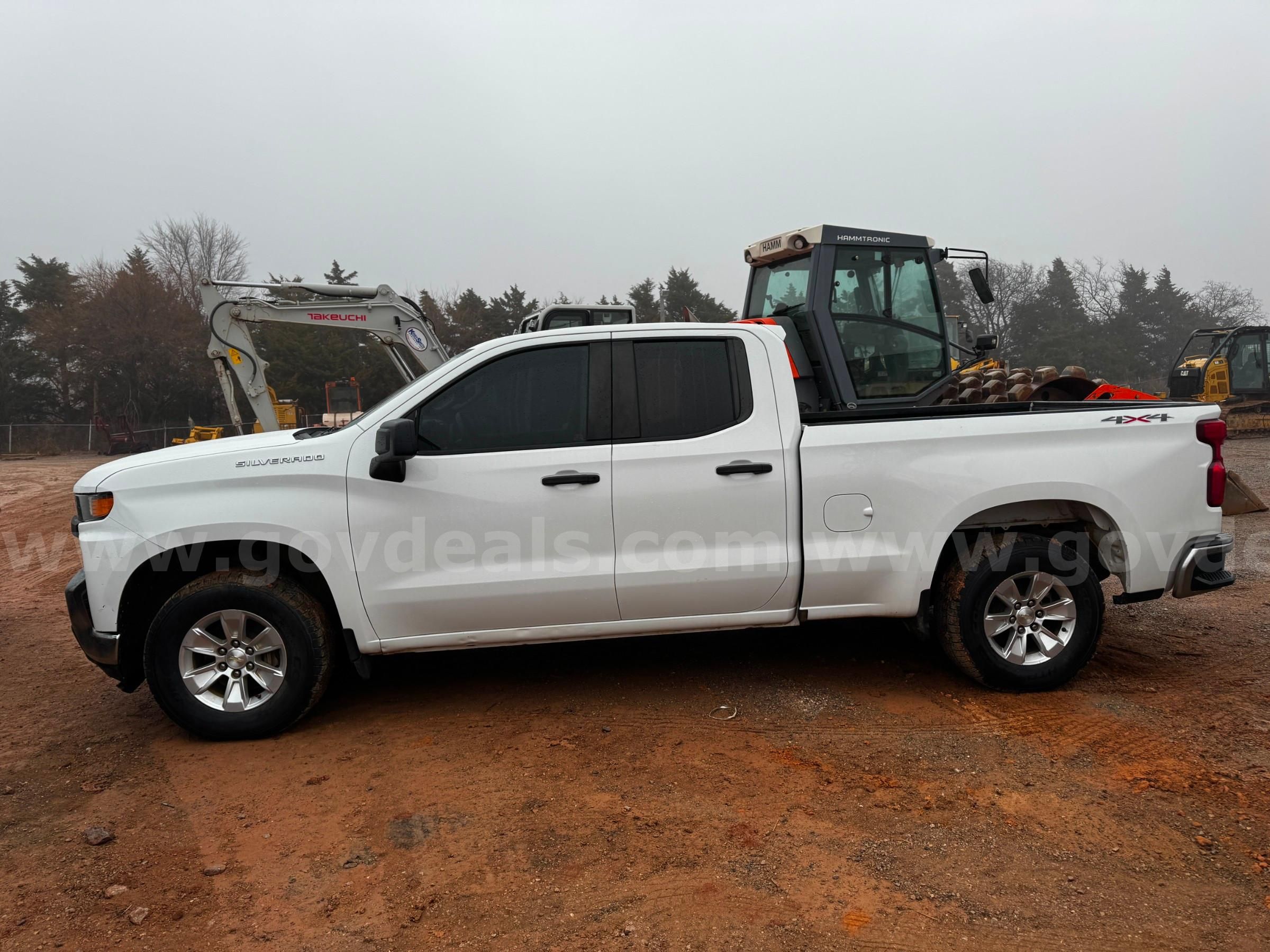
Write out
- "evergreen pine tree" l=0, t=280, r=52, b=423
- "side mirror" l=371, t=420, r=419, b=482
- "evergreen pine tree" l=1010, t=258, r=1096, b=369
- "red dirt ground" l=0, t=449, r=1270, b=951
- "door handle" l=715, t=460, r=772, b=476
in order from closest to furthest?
"red dirt ground" l=0, t=449, r=1270, b=951 → "side mirror" l=371, t=420, r=419, b=482 → "door handle" l=715, t=460, r=772, b=476 → "evergreen pine tree" l=0, t=280, r=52, b=423 → "evergreen pine tree" l=1010, t=258, r=1096, b=369

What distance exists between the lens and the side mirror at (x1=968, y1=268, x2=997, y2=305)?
827cm

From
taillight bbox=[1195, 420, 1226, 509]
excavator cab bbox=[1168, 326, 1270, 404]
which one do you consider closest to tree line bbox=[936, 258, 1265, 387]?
excavator cab bbox=[1168, 326, 1270, 404]

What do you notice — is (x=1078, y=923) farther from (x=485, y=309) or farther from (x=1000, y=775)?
(x=485, y=309)

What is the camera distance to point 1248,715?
14.3 feet

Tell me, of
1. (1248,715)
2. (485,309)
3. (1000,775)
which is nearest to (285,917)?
(1000,775)

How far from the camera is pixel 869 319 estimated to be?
8.06 meters

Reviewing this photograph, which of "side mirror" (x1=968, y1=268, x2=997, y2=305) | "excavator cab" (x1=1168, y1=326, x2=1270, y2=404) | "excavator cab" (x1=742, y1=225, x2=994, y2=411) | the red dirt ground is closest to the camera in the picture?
the red dirt ground

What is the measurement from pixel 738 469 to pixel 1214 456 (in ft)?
8.64

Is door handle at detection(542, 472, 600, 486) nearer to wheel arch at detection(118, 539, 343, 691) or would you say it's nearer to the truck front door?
the truck front door

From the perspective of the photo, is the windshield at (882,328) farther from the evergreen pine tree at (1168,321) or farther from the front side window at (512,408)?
the evergreen pine tree at (1168,321)

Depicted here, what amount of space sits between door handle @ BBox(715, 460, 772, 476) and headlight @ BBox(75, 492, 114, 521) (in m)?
3.04

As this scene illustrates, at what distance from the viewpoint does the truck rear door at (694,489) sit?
440cm

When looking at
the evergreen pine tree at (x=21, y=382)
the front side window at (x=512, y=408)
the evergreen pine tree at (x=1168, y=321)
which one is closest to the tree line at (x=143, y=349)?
the evergreen pine tree at (x=21, y=382)

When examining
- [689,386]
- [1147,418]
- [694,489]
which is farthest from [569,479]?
[1147,418]
